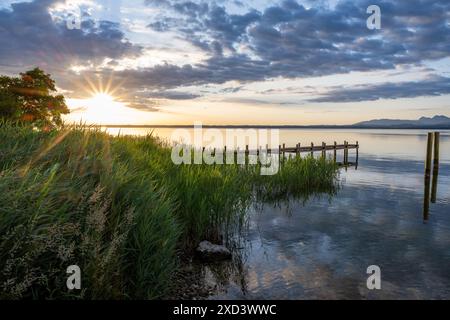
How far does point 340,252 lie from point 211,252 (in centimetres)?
427

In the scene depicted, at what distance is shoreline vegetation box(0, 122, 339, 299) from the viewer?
448cm

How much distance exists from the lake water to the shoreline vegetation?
5.18 ft

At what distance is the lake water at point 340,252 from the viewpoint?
8.26 m

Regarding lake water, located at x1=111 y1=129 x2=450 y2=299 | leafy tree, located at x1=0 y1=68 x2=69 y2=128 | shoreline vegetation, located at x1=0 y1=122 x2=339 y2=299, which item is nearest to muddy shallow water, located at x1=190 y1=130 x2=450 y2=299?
lake water, located at x1=111 y1=129 x2=450 y2=299

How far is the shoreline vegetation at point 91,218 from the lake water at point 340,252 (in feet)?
5.18

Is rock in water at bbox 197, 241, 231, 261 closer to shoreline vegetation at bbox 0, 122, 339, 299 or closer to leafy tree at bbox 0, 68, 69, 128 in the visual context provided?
shoreline vegetation at bbox 0, 122, 339, 299

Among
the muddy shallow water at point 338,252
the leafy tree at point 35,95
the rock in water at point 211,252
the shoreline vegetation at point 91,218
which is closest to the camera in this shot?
the shoreline vegetation at point 91,218

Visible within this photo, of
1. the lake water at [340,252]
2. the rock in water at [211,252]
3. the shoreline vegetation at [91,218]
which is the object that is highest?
the shoreline vegetation at [91,218]

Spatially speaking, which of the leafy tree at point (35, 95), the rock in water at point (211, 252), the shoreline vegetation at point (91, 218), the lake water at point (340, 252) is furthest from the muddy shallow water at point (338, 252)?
the leafy tree at point (35, 95)

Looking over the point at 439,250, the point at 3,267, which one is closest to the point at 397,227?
the point at 439,250

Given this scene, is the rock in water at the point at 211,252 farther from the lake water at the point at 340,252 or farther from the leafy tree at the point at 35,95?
the leafy tree at the point at 35,95

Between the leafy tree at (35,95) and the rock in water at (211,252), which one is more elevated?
the leafy tree at (35,95)
